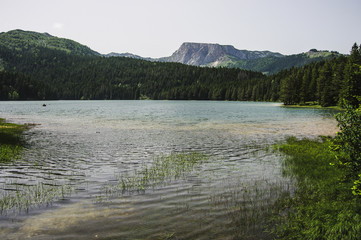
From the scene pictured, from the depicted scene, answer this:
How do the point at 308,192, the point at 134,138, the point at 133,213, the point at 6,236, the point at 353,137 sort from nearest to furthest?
the point at 6,236, the point at 353,137, the point at 133,213, the point at 308,192, the point at 134,138

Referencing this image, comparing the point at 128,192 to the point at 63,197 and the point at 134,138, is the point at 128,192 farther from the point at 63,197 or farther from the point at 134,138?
the point at 134,138

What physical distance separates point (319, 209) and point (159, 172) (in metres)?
10.8

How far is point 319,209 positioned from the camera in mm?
10328

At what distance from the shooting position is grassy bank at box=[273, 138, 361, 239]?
8.35 metres

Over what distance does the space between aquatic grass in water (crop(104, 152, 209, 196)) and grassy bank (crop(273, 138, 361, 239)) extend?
24.3 ft

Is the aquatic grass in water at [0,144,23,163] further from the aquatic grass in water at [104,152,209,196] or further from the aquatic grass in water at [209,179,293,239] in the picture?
the aquatic grass in water at [209,179,293,239]

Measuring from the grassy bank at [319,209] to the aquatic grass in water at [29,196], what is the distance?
11.2m

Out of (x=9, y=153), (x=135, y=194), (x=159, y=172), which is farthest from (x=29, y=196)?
(x=9, y=153)

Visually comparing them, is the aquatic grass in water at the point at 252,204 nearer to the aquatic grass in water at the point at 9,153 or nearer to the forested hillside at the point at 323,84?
the aquatic grass in water at the point at 9,153

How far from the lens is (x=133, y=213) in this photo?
1143 centimetres

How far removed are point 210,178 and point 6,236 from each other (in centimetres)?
1135

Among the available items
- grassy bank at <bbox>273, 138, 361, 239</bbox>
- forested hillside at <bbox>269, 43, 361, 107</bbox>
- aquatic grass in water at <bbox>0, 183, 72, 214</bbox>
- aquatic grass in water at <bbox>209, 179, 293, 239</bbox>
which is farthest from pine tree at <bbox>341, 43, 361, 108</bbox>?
aquatic grass in water at <bbox>0, 183, 72, 214</bbox>

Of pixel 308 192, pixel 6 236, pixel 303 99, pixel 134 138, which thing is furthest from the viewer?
pixel 303 99

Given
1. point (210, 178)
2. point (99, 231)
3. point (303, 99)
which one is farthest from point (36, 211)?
point (303, 99)
